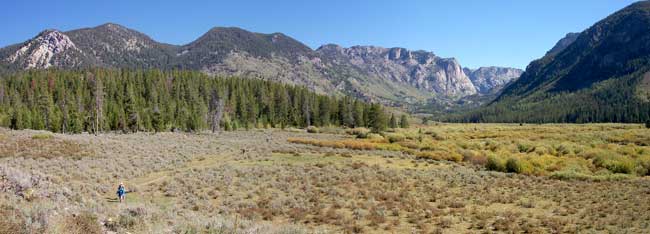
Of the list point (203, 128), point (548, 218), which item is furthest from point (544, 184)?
point (203, 128)

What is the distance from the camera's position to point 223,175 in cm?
2772

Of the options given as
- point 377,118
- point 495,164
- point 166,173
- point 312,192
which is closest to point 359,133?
point 377,118

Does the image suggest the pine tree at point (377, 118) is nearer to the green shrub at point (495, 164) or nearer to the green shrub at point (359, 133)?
the green shrub at point (359, 133)

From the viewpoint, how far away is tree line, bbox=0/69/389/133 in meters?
88.5

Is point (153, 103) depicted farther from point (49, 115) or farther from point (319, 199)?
point (319, 199)

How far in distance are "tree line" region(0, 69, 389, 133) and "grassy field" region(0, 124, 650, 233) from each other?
54171mm

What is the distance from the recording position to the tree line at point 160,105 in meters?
88.5

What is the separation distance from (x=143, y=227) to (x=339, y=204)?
32.9 feet

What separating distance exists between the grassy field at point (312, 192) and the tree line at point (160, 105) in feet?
A: 178

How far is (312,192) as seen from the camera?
22359 mm

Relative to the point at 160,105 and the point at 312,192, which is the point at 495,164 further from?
the point at 160,105

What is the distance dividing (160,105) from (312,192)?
9199 centimetres

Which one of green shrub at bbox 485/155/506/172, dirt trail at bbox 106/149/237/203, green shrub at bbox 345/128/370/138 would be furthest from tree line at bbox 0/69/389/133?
green shrub at bbox 485/155/506/172

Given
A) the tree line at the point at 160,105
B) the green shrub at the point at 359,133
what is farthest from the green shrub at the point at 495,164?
the tree line at the point at 160,105
